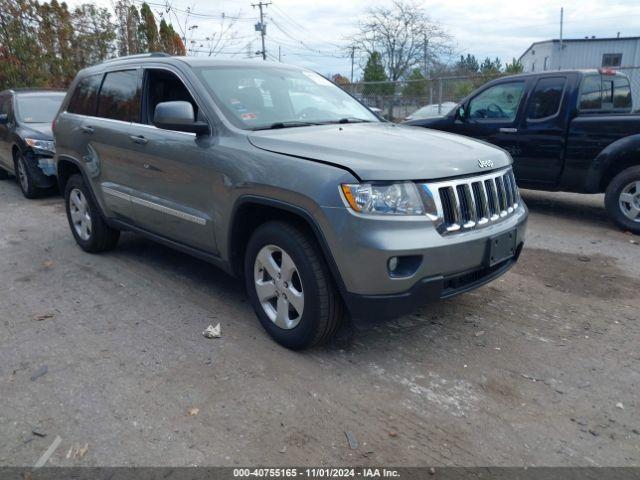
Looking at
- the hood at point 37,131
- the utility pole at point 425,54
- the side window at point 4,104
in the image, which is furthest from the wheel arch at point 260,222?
the utility pole at point 425,54

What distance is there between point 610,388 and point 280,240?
6.83 feet

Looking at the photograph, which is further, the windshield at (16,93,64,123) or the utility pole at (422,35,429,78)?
the utility pole at (422,35,429,78)

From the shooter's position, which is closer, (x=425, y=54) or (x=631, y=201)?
(x=631, y=201)

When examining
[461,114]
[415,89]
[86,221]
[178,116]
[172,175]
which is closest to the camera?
[178,116]

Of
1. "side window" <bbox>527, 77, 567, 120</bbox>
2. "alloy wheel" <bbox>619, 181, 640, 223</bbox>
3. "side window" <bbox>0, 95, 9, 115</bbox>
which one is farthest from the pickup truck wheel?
"alloy wheel" <bbox>619, 181, 640, 223</bbox>

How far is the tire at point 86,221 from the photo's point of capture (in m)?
5.50

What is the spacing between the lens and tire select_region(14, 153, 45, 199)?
8.57m

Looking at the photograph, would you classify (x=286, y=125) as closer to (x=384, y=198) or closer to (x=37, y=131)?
(x=384, y=198)

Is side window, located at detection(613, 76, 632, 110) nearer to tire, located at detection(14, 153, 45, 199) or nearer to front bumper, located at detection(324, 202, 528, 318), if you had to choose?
front bumper, located at detection(324, 202, 528, 318)

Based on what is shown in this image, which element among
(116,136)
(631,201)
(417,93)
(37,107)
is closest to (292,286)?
(116,136)

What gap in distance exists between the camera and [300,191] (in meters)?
3.17

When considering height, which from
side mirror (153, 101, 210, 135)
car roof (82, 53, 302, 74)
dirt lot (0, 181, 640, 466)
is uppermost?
car roof (82, 53, 302, 74)

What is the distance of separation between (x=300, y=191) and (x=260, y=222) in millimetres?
638

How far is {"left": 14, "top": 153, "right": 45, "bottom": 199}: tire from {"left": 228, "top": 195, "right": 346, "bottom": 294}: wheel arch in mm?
6194
